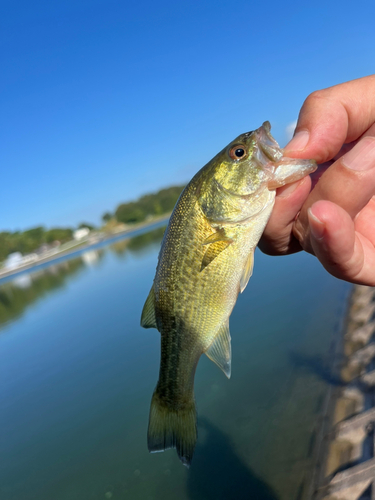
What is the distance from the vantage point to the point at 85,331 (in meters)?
17.5

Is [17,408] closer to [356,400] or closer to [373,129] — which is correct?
[356,400]

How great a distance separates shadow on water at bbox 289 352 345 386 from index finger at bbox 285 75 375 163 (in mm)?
6632

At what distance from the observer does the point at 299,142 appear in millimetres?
2557

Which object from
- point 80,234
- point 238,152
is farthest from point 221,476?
point 80,234

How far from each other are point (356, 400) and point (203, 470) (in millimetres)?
3586

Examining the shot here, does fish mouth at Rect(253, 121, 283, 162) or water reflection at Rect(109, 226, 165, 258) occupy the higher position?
fish mouth at Rect(253, 121, 283, 162)

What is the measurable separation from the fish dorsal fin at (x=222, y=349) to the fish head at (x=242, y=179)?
98cm

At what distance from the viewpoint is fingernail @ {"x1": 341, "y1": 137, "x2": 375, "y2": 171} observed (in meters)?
2.24

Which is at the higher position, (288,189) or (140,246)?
(288,189)

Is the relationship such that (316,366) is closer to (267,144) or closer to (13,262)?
(267,144)

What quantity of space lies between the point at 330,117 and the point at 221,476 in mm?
7342

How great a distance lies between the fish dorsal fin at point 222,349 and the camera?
2.90 m

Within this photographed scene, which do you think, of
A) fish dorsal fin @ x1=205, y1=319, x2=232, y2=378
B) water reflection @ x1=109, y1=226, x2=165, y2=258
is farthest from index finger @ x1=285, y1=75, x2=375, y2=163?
water reflection @ x1=109, y1=226, x2=165, y2=258

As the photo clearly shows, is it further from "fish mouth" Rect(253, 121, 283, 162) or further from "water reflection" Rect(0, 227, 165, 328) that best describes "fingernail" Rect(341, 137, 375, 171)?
"water reflection" Rect(0, 227, 165, 328)
